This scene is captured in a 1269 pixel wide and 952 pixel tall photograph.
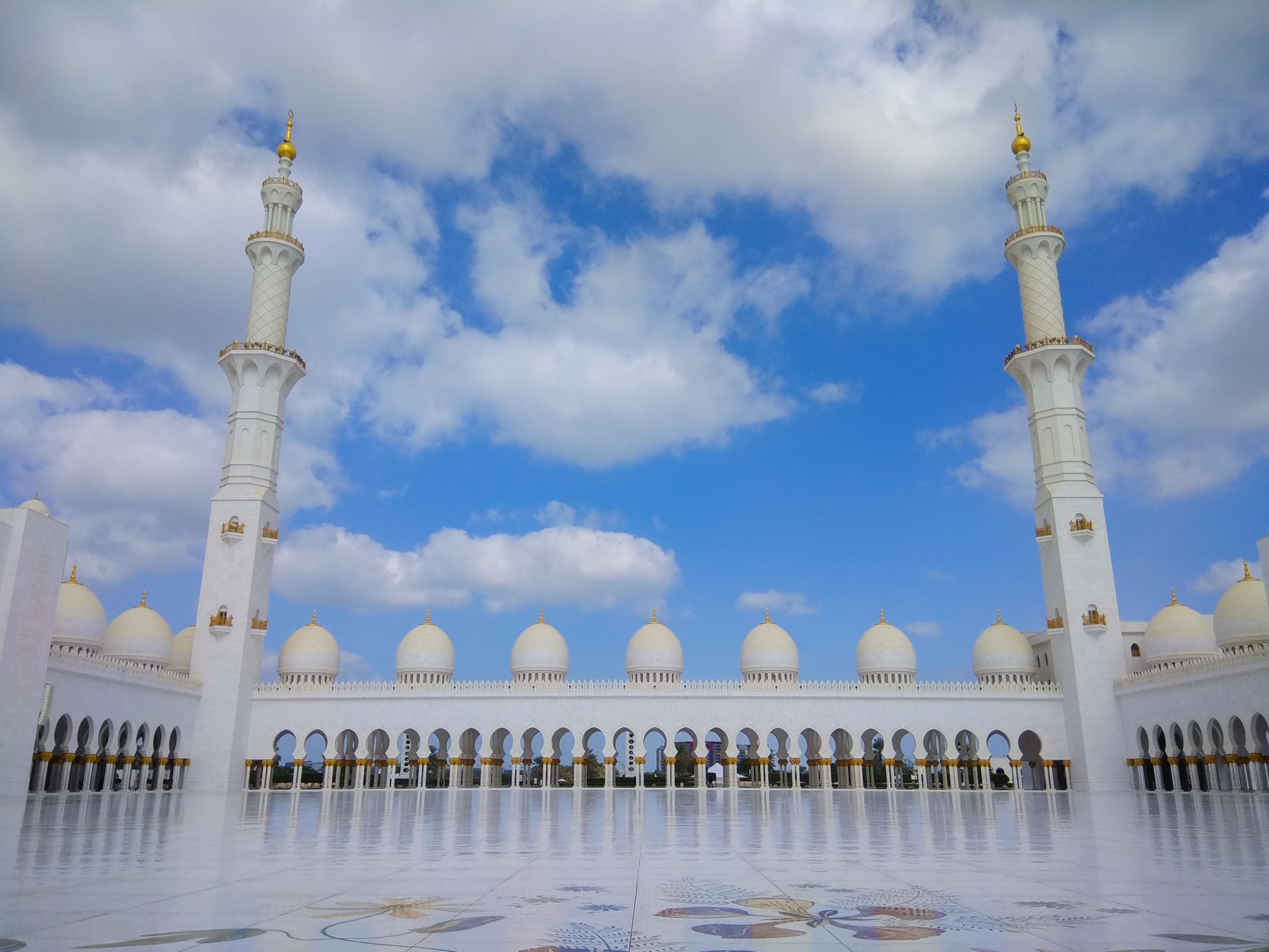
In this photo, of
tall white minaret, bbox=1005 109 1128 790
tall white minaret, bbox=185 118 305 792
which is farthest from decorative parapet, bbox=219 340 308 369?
tall white minaret, bbox=1005 109 1128 790

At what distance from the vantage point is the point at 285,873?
6.49 m

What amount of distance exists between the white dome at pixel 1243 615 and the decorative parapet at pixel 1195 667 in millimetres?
414

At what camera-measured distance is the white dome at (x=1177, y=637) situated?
31.8 metres

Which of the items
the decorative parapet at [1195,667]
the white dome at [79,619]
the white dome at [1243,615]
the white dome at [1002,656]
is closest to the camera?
the decorative parapet at [1195,667]

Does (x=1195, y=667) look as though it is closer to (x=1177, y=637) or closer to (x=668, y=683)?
(x=1177, y=637)

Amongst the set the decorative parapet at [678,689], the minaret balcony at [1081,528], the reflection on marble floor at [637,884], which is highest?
the minaret balcony at [1081,528]

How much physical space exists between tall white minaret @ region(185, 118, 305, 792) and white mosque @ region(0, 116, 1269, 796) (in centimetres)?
7

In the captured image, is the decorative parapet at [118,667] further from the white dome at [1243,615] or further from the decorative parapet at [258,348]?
the white dome at [1243,615]

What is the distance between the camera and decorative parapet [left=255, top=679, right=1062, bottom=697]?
3347 centimetres

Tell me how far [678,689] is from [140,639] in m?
19.1

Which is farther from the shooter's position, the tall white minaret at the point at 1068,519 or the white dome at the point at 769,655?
the white dome at the point at 769,655

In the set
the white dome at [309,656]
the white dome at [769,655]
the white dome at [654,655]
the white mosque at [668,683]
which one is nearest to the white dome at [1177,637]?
the white mosque at [668,683]

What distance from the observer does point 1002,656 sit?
117 ft

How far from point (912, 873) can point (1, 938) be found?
206 inches
